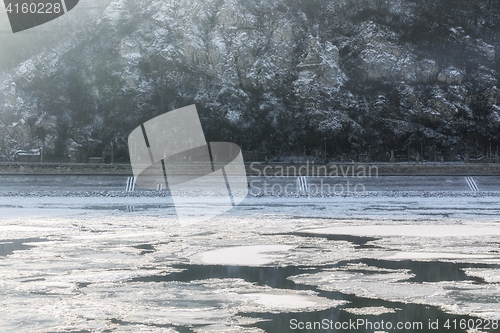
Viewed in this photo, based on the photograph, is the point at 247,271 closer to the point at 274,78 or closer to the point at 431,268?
the point at 431,268

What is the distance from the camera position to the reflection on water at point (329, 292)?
1783 cm

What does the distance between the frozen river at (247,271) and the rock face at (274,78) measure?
78632 mm

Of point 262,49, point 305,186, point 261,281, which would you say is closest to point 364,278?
point 261,281

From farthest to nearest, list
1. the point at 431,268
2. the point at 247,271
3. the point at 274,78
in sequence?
the point at 274,78
the point at 431,268
the point at 247,271

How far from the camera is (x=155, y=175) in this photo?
87688 millimetres

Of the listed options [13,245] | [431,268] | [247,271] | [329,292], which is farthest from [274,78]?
[329,292]

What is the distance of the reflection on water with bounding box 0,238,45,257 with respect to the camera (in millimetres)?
29734

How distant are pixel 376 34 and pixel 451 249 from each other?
11991 cm

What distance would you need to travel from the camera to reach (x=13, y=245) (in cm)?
3183

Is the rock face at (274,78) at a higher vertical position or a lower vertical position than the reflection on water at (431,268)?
higher

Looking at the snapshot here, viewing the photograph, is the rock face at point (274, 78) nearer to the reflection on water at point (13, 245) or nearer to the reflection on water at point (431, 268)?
the reflection on water at point (13, 245)

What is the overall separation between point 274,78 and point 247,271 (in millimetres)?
115272

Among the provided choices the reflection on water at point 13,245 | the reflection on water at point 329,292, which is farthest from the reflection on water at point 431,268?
the reflection on water at point 13,245

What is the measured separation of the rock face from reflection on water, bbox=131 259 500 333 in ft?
310
